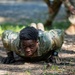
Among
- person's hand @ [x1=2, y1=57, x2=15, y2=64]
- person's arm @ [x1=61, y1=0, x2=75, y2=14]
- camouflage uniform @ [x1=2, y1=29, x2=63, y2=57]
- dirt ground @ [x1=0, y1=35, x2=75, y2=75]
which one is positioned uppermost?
camouflage uniform @ [x1=2, y1=29, x2=63, y2=57]

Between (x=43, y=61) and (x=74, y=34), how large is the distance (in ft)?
10.4

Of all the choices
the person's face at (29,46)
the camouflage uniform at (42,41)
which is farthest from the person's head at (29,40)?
the camouflage uniform at (42,41)

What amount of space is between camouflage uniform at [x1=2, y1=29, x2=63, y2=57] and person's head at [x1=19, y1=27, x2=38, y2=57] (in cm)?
23

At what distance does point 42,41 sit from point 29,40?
0.40m

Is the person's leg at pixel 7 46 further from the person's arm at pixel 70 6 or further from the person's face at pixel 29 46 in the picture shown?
the person's arm at pixel 70 6

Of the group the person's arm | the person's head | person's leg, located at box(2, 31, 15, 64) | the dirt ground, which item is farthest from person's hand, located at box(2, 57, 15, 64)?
the person's arm

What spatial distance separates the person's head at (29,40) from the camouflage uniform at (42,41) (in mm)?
229

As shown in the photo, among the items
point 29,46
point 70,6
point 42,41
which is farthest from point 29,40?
point 70,6

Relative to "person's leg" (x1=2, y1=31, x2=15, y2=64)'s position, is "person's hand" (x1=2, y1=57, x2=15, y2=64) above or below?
below

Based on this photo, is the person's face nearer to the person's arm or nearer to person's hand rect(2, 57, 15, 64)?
person's hand rect(2, 57, 15, 64)

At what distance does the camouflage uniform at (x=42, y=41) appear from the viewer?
5.74 metres

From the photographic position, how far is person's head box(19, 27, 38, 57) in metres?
5.38

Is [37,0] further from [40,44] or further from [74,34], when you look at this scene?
[40,44]

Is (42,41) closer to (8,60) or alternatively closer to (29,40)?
(29,40)
